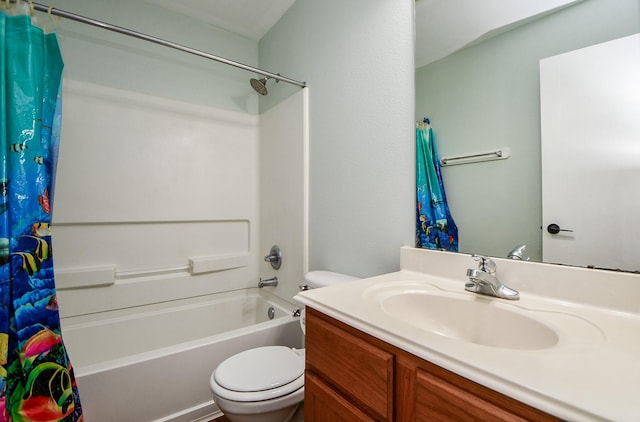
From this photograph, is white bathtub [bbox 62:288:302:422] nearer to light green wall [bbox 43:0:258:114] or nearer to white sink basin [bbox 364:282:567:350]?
white sink basin [bbox 364:282:567:350]

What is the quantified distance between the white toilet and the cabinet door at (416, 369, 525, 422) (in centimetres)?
64

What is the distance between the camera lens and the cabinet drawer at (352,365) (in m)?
0.61

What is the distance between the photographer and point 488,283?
83cm

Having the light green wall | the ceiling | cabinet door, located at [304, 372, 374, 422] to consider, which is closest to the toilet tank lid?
cabinet door, located at [304, 372, 374, 422]

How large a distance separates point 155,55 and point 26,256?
4.97 ft

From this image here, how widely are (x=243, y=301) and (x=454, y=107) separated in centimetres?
187

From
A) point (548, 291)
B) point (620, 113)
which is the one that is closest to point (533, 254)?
point (548, 291)

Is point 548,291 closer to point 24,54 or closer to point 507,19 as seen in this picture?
point 507,19

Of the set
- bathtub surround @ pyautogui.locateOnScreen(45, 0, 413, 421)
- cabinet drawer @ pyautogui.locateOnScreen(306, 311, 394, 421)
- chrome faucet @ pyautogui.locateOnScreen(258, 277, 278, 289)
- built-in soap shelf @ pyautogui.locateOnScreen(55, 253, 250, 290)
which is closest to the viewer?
cabinet drawer @ pyautogui.locateOnScreen(306, 311, 394, 421)

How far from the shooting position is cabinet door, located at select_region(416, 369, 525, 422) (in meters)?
0.45

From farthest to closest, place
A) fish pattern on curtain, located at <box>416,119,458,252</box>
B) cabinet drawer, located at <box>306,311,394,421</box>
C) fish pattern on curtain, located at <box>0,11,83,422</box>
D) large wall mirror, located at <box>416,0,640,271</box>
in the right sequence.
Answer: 1. fish pattern on curtain, located at <box>416,119,458,252</box>
2. fish pattern on curtain, located at <box>0,11,83,422</box>
3. large wall mirror, located at <box>416,0,640,271</box>
4. cabinet drawer, located at <box>306,311,394,421</box>

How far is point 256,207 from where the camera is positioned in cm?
225

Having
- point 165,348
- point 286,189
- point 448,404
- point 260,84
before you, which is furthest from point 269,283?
point 448,404

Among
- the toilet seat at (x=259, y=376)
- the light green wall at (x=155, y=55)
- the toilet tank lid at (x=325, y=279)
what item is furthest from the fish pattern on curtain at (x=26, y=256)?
the toilet tank lid at (x=325, y=279)
